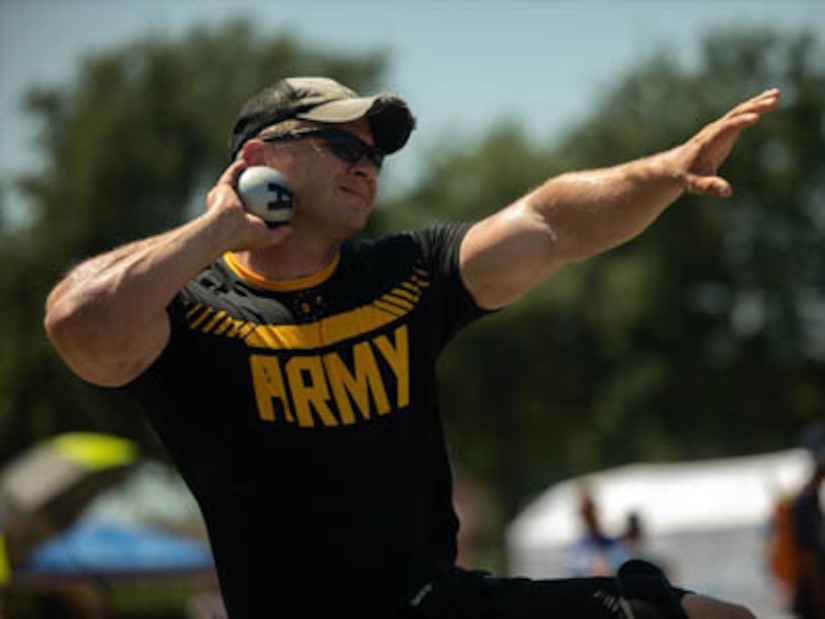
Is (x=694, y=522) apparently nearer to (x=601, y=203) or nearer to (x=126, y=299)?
(x=601, y=203)

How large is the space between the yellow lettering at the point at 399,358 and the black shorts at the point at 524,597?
1.73 feet

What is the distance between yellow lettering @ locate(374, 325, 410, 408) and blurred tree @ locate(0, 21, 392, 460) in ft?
115

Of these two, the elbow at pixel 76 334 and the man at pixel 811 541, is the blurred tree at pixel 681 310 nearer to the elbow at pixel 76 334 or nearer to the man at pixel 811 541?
the man at pixel 811 541

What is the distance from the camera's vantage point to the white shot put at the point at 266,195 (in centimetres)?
426

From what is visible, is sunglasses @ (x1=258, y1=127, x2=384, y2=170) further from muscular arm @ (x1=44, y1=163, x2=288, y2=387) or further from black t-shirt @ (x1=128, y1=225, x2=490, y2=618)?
muscular arm @ (x1=44, y1=163, x2=288, y2=387)

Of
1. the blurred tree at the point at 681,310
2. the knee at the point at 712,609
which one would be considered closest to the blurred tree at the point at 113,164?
the blurred tree at the point at 681,310

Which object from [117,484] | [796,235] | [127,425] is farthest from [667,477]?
[796,235]

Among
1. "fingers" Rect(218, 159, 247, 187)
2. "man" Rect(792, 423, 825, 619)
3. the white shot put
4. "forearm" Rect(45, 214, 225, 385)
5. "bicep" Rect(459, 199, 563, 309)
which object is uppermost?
"fingers" Rect(218, 159, 247, 187)

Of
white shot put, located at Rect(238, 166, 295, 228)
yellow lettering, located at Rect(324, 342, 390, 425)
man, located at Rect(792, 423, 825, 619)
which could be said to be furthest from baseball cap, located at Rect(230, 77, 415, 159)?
man, located at Rect(792, 423, 825, 619)

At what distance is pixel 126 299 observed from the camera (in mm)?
3826

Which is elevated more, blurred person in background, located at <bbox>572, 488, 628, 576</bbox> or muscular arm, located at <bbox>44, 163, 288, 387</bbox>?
muscular arm, located at <bbox>44, 163, 288, 387</bbox>

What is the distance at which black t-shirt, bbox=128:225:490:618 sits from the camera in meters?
4.00

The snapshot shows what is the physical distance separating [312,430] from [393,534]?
365 millimetres

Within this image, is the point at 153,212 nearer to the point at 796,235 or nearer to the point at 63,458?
the point at 796,235
